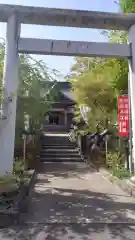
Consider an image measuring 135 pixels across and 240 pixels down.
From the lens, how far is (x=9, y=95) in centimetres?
661

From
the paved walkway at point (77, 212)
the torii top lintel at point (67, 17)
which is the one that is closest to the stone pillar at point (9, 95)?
the torii top lintel at point (67, 17)

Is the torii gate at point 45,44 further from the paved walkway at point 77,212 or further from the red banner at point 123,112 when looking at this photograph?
the paved walkway at point 77,212

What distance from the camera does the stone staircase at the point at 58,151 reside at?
A: 14.0 m

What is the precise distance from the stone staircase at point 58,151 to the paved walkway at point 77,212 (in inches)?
177

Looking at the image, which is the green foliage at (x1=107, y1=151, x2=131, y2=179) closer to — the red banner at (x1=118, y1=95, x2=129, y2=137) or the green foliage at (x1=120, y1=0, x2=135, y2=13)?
the red banner at (x1=118, y1=95, x2=129, y2=137)

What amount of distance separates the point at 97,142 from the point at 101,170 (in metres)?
1.88

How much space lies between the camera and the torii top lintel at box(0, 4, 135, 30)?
6.90m

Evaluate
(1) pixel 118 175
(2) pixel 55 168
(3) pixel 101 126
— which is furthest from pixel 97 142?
(1) pixel 118 175

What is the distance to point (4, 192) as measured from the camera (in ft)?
19.5

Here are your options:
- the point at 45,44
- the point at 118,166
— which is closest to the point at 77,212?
the point at 118,166

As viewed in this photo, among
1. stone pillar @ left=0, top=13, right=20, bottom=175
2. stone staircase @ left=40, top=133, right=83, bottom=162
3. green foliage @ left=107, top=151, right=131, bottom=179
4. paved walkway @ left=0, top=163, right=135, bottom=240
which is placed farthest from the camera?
stone staircase @ left=40, top=133, right=83, bottom=162

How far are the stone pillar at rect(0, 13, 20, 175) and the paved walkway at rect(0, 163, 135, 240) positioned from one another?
4.23 ft

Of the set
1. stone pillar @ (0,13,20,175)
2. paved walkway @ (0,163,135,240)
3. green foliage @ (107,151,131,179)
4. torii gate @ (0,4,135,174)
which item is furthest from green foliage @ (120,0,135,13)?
paved walkway @ (0,163,135,240)

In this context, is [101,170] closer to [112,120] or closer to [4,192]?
[112,120]
